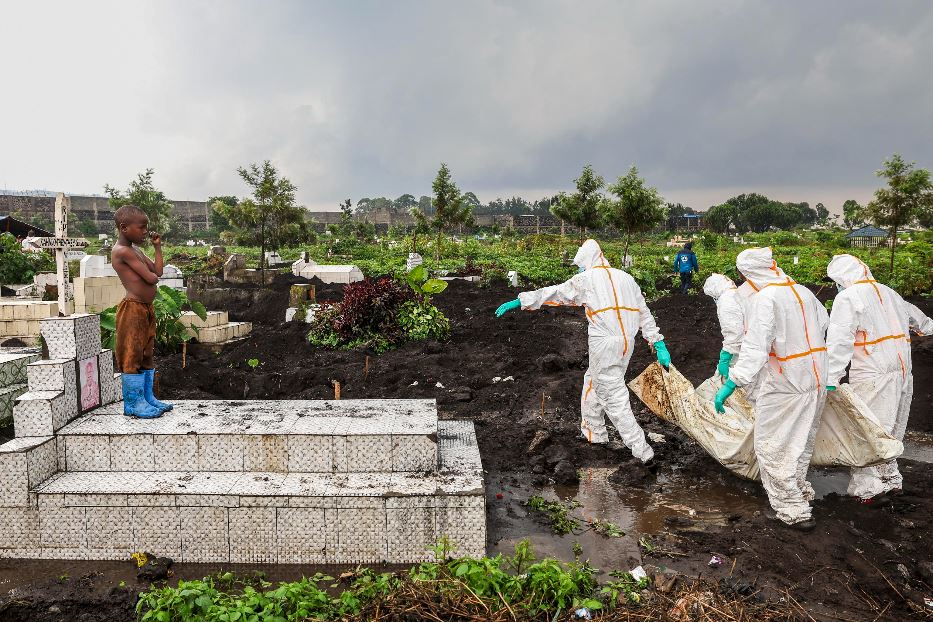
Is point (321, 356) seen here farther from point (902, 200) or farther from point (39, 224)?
point (39, 224)

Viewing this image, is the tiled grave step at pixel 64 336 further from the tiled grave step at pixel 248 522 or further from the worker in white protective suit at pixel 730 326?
the worker in white protective suit at pixel 730 326

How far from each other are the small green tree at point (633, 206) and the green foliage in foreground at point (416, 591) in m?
16.5

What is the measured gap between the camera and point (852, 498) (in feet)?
14.4

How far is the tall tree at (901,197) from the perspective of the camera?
41.4ft

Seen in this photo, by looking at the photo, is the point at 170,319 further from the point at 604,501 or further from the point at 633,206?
the point at 633,206

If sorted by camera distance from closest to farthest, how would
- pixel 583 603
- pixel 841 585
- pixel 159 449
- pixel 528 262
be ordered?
1. pixel 583 603
2. pixel 841 585
3. pixel 159 449
4. pixel 528 262

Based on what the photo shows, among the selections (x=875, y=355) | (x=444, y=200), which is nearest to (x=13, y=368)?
(x=875, y=355)

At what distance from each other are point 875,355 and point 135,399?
5404 mm

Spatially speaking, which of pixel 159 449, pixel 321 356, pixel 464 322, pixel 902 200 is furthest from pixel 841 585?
pixel 902 200

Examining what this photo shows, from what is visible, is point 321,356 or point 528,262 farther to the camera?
point 528,262

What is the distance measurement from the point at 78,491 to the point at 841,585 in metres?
4.35

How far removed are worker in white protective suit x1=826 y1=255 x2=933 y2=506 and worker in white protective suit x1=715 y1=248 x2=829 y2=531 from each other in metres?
0.48

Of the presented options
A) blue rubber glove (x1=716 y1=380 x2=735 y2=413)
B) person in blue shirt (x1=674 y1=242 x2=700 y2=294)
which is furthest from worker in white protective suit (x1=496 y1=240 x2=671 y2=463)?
person in blue shirt (x1=674 y1=242 x2=700 y2=294)

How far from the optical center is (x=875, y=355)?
4516 millimetres
